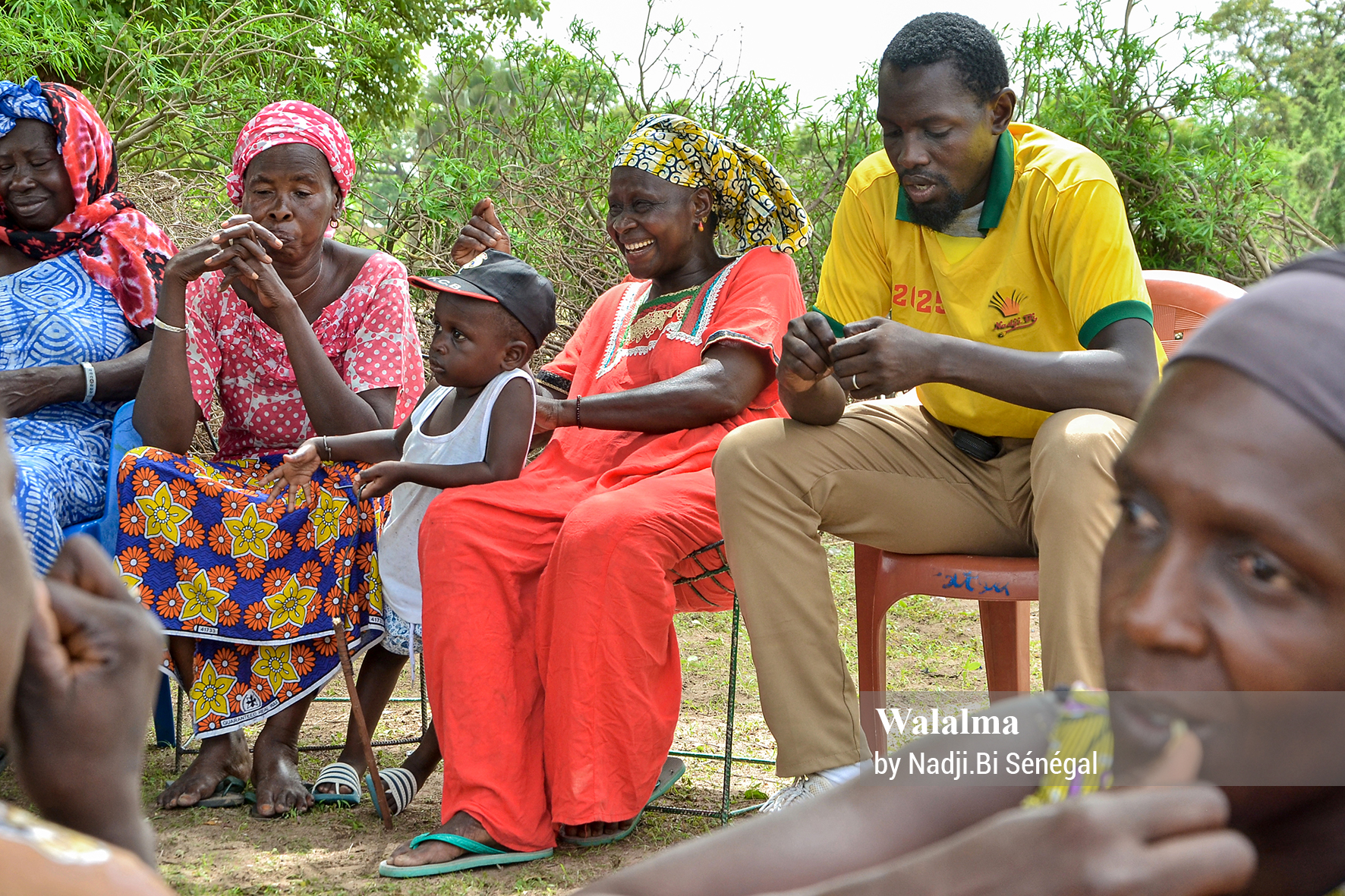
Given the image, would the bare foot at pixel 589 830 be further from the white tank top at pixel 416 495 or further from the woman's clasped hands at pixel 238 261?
the woman's clasped hands at pixel 238 261

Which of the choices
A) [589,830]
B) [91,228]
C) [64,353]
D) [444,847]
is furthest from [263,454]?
[589,830]

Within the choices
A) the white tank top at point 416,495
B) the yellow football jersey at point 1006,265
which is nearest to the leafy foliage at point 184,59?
the white tank top at point 416,495

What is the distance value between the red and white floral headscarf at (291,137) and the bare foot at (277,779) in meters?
1.67

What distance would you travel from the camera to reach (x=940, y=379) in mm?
2621

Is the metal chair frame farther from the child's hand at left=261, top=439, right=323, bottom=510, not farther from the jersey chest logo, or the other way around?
the jersey chest logo

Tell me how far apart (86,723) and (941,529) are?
2.17m

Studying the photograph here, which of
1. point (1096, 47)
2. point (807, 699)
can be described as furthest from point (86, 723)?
point (1096, 47)

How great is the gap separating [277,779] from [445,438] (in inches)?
40.8

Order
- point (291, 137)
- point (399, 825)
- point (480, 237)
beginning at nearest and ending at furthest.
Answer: point (399, 825) → point (291, 137) → point (480, 237)

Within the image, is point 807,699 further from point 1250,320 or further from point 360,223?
point 360,223

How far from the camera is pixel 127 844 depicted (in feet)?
3.31

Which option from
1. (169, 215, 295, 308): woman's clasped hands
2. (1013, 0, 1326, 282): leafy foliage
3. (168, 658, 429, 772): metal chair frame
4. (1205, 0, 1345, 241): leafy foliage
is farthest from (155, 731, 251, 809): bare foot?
(1205, 0, 1345, 241): leafy foliage

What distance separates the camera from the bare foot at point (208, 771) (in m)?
3.18

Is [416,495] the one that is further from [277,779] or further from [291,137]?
[291,137]
